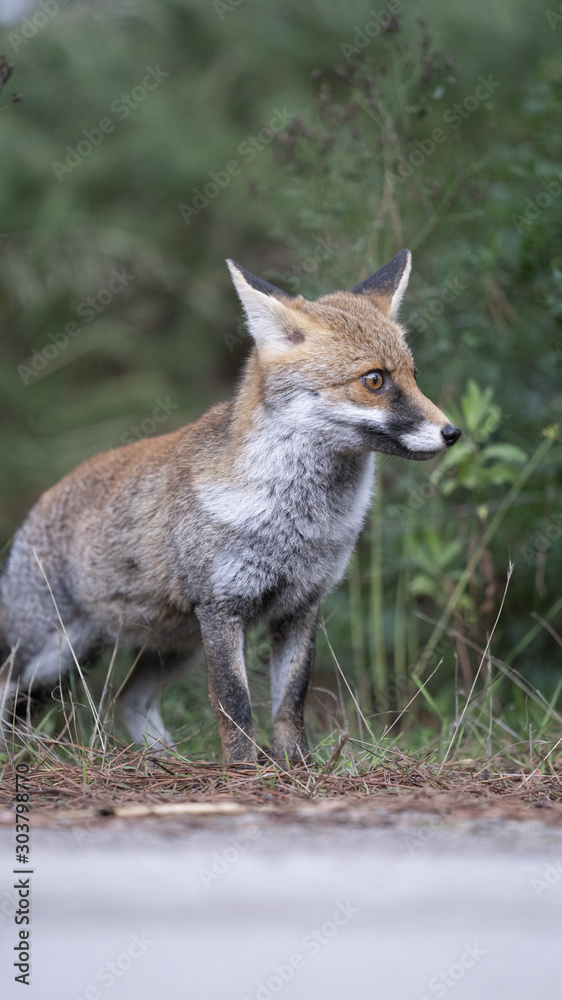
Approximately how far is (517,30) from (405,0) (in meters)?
1.39

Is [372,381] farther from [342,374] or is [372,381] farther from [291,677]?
[291,677]

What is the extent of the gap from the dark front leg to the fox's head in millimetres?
1095

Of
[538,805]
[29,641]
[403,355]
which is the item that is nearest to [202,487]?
[403,355]

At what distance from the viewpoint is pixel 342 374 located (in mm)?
A: 4551

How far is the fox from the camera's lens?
4.56 m

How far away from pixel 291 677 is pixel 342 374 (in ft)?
5.36

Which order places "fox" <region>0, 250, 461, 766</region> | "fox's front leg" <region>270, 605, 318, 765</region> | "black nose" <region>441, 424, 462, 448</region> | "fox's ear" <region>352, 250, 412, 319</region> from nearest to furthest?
"black nose" <region>441, 424, 462, 448</region>
"fox" <region>0, 250, 461, 766</region>
"fox's front leg" <region>270, 605, 318, 765</region>
"fox's ear" <region>352, 250, 412, 319</region>

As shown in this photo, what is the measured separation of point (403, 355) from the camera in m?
4.71

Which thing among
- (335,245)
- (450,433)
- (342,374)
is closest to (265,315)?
(342,374)

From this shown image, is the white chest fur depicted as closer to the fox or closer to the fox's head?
the fox

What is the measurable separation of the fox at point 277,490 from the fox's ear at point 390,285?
0.01 metres

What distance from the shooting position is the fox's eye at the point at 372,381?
4.54m

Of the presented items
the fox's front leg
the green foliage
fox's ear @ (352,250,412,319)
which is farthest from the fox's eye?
the green foliage

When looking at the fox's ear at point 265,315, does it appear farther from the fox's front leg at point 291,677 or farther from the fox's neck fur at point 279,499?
the fox's front leg at point 291,677
